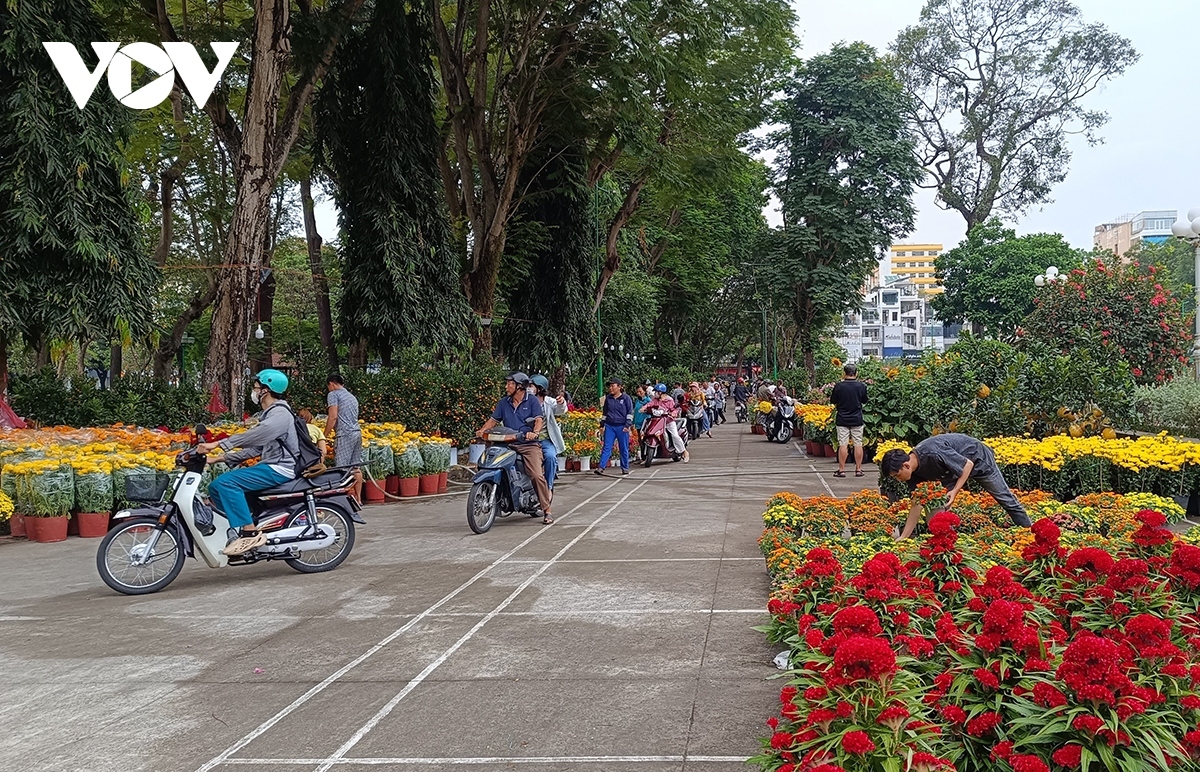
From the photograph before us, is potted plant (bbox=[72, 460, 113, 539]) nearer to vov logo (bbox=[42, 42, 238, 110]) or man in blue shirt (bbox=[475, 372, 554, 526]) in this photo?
man in blue shirt (bbox=[475, 372, 554, 526])

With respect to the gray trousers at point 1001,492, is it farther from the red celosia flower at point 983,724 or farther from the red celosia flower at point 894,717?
the red celosia flower at point 894,717

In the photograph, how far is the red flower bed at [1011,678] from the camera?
3.05 meters

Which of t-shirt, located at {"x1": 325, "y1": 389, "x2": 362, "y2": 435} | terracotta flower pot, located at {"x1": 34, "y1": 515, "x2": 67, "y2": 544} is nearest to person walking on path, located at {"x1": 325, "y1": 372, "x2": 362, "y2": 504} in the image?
t-shirt, located at {"x1": 325, "y1": 389, "x2": 362, "y2": 435}

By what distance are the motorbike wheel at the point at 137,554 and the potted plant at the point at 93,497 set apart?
3.76 meters

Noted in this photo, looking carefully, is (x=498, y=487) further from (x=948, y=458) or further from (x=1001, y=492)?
(x=1001, y=492)

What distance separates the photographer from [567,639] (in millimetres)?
6219

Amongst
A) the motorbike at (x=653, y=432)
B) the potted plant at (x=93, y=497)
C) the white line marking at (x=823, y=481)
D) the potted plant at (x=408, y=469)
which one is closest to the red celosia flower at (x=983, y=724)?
the white line marking at (x=823, y=481)

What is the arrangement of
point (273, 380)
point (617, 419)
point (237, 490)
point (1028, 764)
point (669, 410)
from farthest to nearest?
1. point (669, 410)
2. point (617, 419)
3. point (273, 380)
4. point (237, 490)
5. point (1028, 764)

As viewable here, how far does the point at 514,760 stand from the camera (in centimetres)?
427

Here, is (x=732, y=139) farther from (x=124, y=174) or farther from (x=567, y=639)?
(x=567, y=639)

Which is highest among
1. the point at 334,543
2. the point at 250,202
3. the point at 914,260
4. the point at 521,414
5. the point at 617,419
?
the point at 914,260

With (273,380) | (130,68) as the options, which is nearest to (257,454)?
(273,380)

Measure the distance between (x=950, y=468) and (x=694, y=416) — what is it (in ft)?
72.5

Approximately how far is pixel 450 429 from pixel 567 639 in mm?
12851
